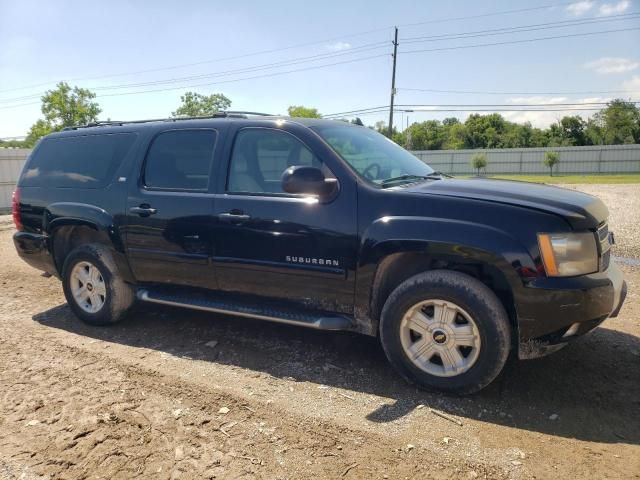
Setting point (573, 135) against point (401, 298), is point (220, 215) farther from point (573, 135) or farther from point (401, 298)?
point (573, 135)

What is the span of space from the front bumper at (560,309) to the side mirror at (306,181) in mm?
1487

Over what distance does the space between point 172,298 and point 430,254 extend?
2.36m

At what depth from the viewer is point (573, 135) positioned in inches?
2552

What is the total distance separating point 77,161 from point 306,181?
2826mm

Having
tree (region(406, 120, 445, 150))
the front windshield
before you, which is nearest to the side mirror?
the front windshield

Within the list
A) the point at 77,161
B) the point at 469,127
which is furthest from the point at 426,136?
the point at 77,161

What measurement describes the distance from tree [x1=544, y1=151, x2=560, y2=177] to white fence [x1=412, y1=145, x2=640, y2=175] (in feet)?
4.85

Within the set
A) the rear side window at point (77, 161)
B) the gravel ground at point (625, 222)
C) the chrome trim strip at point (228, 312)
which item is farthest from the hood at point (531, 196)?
the gravel ground at point (625, 222)

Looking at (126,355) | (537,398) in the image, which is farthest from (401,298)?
(126,355)

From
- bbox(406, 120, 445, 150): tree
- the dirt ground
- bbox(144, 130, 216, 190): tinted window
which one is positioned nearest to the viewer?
the dirt ground

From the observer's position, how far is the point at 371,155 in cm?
411

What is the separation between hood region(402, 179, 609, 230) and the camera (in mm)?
3131

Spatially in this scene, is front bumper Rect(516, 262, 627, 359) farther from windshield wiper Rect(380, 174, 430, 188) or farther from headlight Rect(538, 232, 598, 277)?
windshield wiper Rect(380, 174, 430, 188)

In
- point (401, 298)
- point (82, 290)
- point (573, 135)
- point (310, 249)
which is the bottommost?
point (82, 290)
